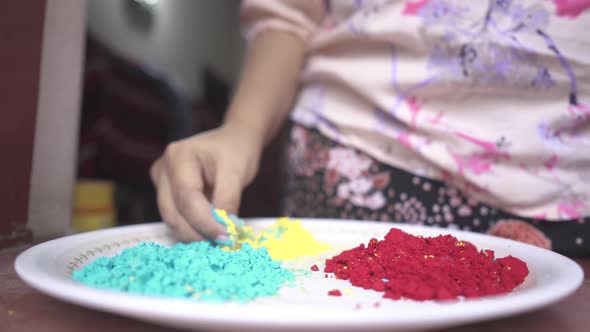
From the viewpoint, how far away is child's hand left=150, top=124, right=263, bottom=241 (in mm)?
487

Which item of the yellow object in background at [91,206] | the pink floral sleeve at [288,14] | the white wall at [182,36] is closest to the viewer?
the pink floral sleeve at [288,14]

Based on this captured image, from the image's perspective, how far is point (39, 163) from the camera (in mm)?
583

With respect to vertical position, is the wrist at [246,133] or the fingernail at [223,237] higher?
the wrist at [246,133]

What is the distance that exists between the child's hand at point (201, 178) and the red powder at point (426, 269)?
0.48 feet

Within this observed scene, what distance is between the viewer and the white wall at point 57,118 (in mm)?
576

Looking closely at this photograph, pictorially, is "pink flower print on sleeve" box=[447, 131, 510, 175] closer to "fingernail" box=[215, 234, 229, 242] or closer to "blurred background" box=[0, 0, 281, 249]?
"fingernail" box=[215, 234, 229, 242]

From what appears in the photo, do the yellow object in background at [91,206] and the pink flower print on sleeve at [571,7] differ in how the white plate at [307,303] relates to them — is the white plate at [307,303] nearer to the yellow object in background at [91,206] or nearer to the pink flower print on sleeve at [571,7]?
the pink flower print on sleeve at [571,7]

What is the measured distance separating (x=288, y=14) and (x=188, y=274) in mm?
508

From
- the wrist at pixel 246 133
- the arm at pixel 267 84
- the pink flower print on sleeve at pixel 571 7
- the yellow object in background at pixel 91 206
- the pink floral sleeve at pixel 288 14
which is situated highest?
the pink flower print on sleeve at pixel 571 7

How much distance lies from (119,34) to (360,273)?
2077mm

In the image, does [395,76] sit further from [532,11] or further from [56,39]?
[56,39]

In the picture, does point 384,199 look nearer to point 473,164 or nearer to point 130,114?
point 473,164

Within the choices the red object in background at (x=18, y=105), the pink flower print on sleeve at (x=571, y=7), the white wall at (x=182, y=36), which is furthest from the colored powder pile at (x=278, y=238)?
the white wall at (x=182, y=36)

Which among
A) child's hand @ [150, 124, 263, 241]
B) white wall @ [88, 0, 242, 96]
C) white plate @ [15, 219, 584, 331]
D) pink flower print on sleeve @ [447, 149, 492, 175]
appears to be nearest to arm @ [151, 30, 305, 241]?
child's hand @ [150, 124, 263, 241]
